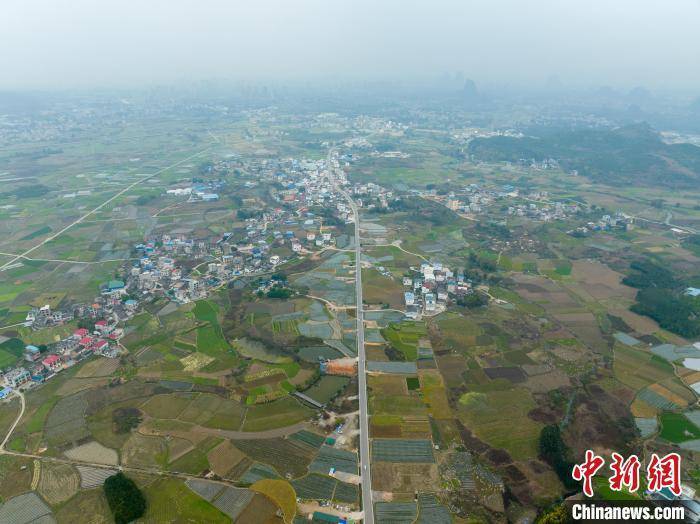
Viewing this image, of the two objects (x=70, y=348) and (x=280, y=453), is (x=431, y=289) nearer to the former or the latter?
(x=280, y=453)

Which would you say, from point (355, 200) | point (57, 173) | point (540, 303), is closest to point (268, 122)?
point (57, 173)

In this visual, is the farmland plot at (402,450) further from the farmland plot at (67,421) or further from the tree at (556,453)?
the farmland plot at (67,421)

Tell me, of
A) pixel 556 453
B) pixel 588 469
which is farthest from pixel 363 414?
pixel 588 469

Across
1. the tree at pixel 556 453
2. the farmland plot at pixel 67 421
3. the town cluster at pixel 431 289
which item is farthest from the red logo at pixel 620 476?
the farmland plot at pixel 67 421

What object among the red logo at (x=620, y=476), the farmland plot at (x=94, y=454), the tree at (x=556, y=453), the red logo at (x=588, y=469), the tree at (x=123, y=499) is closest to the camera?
the tree at (x=123, y=499)

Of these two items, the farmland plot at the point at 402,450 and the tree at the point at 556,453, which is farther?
the farmland plot at the point at 402,450

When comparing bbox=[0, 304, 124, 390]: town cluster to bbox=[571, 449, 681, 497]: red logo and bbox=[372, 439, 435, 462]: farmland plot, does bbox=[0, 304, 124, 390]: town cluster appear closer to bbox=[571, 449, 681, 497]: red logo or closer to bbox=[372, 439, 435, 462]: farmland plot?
bbox=[372, 439, 435, 462]: farmland plot
